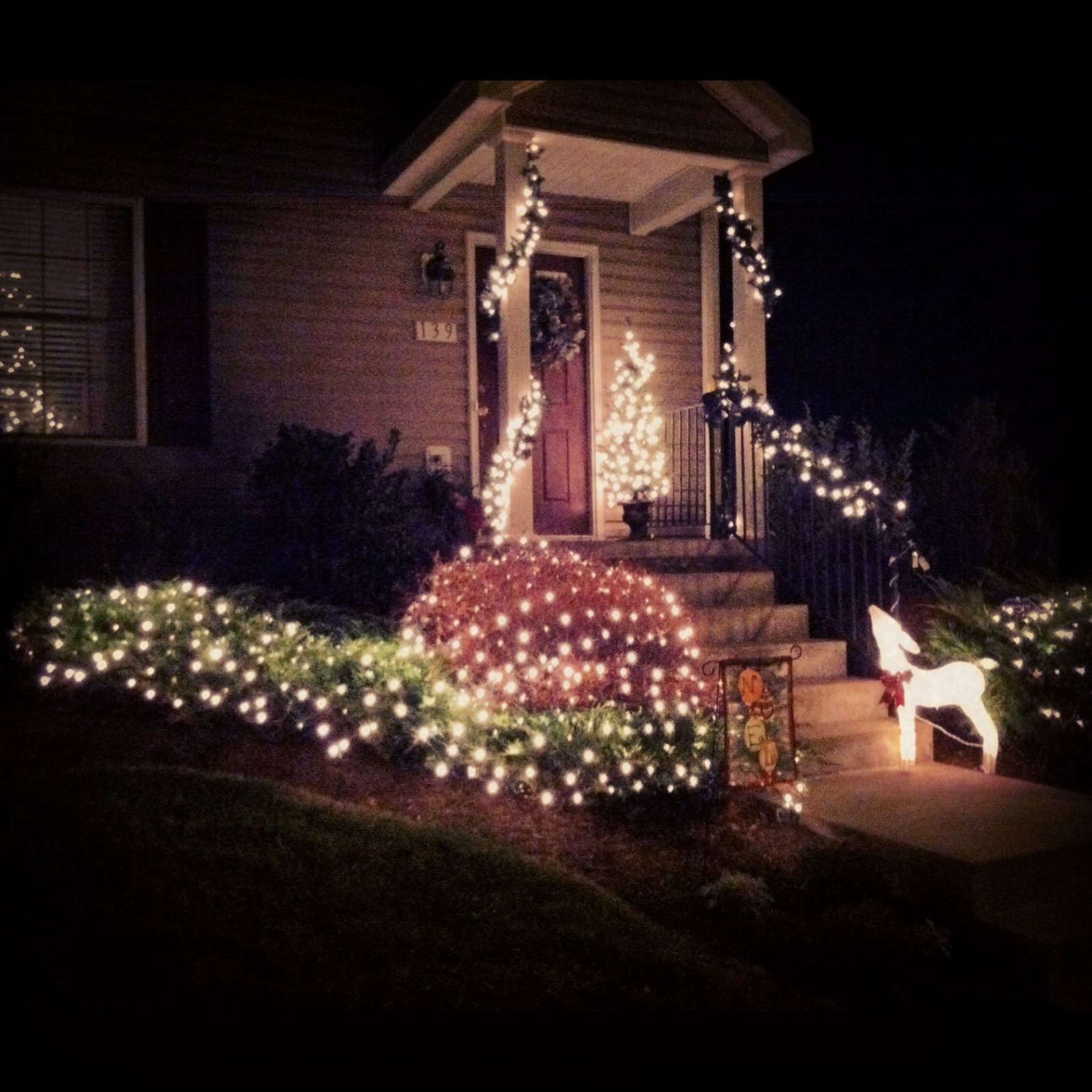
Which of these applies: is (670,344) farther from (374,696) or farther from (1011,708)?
(374,696)

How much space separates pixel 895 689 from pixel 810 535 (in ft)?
6.34

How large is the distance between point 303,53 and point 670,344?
23.7 ft

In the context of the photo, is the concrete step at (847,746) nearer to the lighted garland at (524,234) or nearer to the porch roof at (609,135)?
the lighted garland at (524,234)

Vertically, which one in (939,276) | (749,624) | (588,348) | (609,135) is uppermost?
(939,276)

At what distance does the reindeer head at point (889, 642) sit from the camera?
6.10 meters

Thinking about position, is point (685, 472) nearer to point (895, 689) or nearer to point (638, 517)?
point (638, 517)

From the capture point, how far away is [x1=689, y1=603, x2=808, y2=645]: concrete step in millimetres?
6965

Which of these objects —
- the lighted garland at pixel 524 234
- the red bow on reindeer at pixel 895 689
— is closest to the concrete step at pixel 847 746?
the red bow on reindeer at pixel 895 689

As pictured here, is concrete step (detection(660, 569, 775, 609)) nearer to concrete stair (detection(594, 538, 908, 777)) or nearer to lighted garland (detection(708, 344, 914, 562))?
concrete stair (detection(594, 538, 908, 777))

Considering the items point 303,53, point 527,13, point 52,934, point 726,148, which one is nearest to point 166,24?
point 303,53

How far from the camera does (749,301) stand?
28.3 feet

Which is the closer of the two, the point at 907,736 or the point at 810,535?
the point at 907,736

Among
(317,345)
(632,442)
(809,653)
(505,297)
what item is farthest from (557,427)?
(809,653)

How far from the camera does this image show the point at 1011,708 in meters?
6.36
